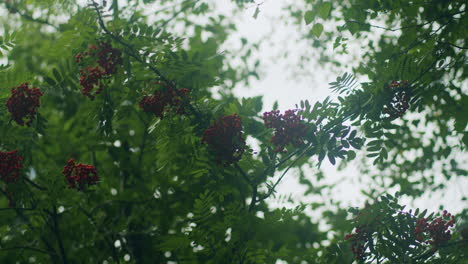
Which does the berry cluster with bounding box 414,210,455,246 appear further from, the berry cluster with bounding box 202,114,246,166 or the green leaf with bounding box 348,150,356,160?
the berry cluster with bounding box 202,114,246,166

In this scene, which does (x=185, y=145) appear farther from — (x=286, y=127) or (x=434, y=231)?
(x=434, y=231)

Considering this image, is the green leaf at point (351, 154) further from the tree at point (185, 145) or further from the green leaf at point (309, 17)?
the green leaf at point (309, 17)

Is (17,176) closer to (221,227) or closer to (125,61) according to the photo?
(125,61)

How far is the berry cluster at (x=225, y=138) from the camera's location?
2.38 meters

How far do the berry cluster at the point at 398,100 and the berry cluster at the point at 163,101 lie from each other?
1.32 meters

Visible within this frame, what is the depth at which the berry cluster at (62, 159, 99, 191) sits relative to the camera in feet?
7.91

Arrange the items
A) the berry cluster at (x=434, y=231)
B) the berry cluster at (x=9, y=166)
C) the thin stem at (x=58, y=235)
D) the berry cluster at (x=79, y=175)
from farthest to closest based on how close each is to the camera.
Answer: the thin stem at (x=58, y=235)
the berry cluster at (x=434, y=231)
the berry cluster at (x=79, y=175)
the berry cluster at (x=9, y=166)

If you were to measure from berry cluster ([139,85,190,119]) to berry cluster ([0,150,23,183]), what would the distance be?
31.7 inches

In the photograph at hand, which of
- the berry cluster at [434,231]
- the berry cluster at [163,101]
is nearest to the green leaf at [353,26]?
the berry cluster at [163,101]

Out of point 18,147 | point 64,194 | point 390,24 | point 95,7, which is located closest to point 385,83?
point 95,7

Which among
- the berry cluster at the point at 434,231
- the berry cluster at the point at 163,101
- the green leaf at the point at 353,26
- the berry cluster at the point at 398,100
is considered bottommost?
the berry cluster at the point at 434,231

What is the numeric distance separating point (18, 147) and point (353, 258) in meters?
2.33

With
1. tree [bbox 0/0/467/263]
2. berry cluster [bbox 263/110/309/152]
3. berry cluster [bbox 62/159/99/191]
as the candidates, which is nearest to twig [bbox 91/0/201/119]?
tree [bbox 0/0/467/263]

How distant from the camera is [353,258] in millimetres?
2586
